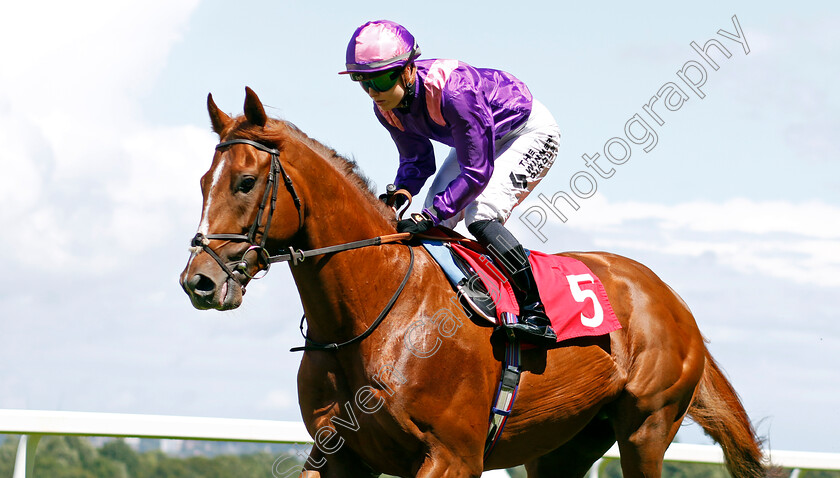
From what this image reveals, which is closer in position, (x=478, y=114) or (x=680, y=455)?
(x=478, y=114)

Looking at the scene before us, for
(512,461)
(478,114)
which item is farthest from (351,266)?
(512,461)

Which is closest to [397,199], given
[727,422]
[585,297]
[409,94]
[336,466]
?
[409,94]

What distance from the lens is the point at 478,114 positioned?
3.66 meters

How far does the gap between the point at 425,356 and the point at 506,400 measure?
43 centimetres

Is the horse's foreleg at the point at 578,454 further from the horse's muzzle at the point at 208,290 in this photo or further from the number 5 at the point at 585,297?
the horse's muzzle at the point at 208,290

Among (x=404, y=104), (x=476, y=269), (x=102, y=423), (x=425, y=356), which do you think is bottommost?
(x=102, y=423)

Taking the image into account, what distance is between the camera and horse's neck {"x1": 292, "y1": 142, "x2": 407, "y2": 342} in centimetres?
332

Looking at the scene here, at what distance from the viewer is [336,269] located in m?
3.35

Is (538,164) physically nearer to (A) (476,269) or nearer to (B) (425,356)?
(A) (476,269)

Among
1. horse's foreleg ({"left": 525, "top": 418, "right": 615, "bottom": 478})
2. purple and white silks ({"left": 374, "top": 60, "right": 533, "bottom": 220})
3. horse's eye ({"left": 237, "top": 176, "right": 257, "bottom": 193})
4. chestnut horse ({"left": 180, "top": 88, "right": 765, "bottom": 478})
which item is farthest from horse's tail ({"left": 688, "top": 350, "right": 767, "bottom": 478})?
horse's eye ({"left": 237, "top": 176, "right": 257, "bottom": 193})

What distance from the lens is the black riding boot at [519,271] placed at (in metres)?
3.71

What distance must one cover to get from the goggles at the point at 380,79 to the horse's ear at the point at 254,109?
52 centimetres

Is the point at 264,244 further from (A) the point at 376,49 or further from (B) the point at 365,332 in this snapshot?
(A) the point at 376,49

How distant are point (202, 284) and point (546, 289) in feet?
4.89
